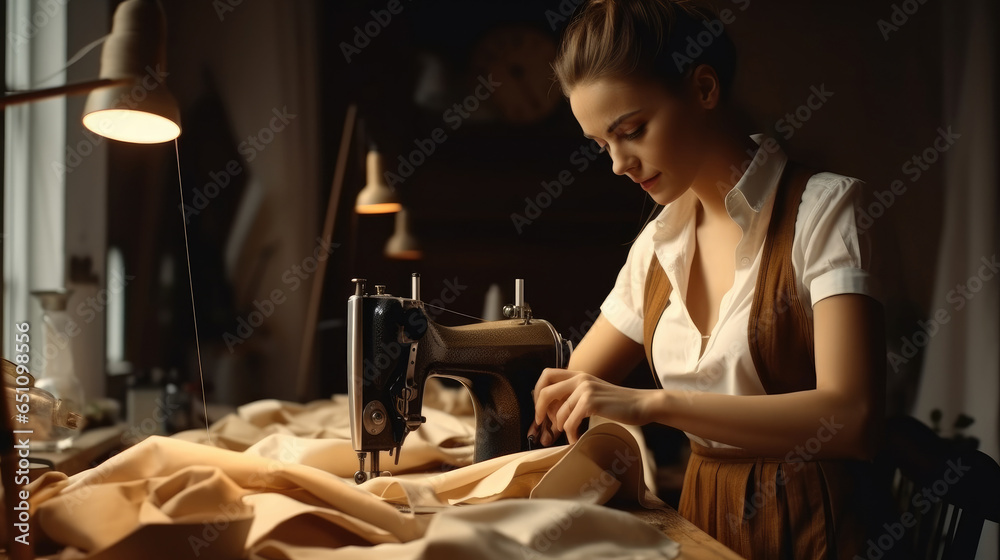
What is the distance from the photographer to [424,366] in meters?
1.20

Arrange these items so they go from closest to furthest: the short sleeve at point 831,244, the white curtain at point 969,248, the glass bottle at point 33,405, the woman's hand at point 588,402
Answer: the glass bottle at point 33,405 → the woman's hand at point 588,402 → the short sleeve at point 831,244 → the white curtain at point 969,248

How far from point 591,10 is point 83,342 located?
209 cm

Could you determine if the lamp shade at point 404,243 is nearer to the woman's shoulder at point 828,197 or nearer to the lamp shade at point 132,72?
the lamp shade at point 132,72

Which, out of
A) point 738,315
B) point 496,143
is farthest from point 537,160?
point 738,315

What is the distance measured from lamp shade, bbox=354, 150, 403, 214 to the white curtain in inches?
94.5

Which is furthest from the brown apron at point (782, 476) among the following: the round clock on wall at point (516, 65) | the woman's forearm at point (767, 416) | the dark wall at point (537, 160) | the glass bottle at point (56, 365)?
the round clock on wall at point (516, 65)

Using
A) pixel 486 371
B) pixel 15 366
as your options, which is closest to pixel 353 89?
pixel 486 371

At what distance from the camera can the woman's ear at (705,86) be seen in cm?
131

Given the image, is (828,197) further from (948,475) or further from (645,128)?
(948,475)

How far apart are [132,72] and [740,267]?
3.48ft

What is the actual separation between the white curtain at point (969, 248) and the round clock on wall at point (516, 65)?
1.77 metres

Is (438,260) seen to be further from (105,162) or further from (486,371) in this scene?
(486,371)

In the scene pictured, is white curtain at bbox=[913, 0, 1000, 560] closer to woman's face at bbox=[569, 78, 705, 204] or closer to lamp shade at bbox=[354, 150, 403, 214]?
woman's face at bbox=[569, 78, 705, 204]

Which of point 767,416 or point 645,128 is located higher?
point 645,128
